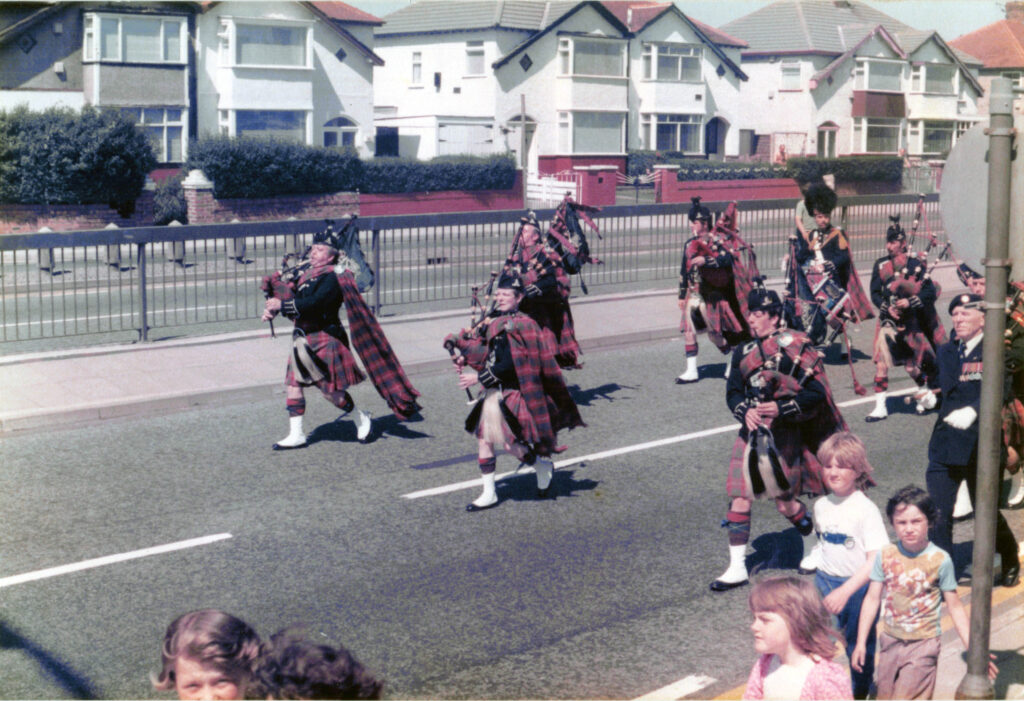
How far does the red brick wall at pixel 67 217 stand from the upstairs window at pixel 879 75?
41726mm

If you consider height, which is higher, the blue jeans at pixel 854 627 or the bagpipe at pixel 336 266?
the bagpipe at pixel 336 266

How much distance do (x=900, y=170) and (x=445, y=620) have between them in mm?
55276

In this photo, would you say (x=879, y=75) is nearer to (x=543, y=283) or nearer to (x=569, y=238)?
(x=569, y=238)

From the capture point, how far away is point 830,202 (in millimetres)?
14078

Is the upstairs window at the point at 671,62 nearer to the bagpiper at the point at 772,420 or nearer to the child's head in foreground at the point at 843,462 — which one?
the bagpiper at the point at 772,420

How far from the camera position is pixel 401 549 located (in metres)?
8.80

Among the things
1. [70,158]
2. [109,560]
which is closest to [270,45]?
[70,158]

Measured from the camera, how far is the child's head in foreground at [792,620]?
426 centimetres

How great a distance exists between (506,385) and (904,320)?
15.5 feet

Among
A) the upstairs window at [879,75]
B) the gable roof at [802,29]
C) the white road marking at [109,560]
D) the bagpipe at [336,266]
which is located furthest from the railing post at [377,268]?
the upstairs window at [879,75]

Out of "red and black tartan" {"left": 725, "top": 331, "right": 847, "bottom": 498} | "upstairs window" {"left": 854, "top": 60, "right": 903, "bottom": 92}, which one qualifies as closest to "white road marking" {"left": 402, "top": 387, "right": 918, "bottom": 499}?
"red and black tartan" {"left": 725, "top": 331, "right": 847, "bottom": 498}

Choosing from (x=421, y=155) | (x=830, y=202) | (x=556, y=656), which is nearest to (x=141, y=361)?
(x=830, y=202)

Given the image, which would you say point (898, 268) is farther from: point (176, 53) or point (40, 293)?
point (176, 53)

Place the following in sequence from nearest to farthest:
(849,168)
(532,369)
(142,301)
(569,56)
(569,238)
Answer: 1. (532,369)
2. (569,238)
3. (142,301)
4. (849,168)
5. (569,56)
